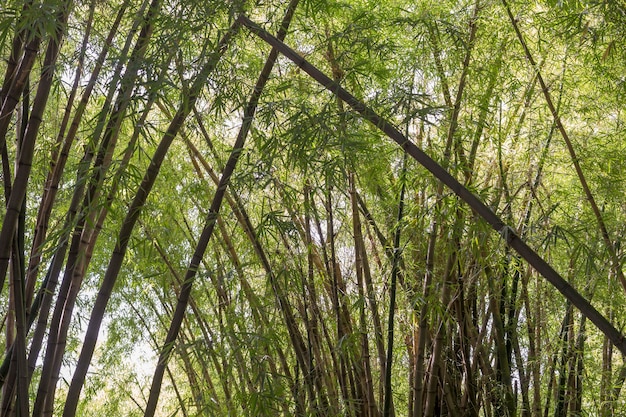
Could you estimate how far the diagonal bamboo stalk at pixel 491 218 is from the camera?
211cm

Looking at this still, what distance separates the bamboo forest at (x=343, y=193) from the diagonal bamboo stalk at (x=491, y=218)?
0.04 ft

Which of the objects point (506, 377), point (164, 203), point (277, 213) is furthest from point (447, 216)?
point (164, 203)

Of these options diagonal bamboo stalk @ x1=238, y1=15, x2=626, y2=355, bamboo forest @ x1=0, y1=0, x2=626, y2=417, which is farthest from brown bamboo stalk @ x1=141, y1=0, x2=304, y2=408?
diagonal bamboo stalk @ x1=238, y1=15, x2=626, y2=355

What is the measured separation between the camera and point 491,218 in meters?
2.18

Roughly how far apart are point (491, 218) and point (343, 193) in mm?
748

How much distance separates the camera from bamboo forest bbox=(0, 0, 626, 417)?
258 cm

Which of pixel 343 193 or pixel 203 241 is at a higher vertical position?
pixel 343 193

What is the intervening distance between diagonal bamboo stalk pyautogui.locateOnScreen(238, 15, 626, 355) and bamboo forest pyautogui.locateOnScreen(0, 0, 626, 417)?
13 millimetres

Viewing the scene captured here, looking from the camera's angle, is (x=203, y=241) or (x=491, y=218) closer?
(x=491, y=218)

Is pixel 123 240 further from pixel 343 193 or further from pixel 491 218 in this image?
pixel 491 218

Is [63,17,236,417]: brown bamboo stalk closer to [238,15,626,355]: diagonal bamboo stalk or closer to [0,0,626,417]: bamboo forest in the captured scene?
[0,0,626,417]: bamboo forest

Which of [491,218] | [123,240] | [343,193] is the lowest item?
[491,218]

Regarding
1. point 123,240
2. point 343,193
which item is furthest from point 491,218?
point 123,240

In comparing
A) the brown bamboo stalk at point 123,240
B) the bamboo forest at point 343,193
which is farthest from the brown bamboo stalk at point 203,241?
the brown bamboo stalk at point 123,240
